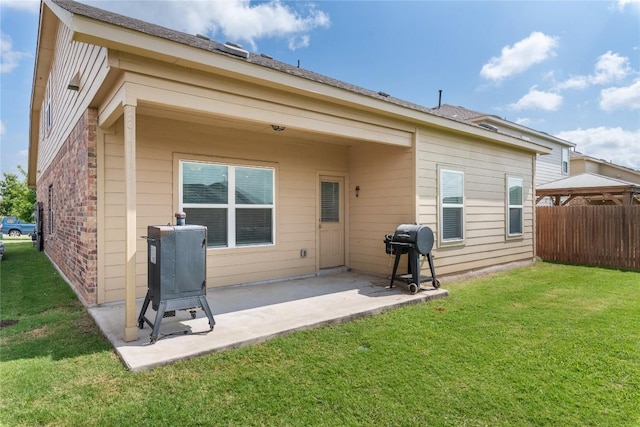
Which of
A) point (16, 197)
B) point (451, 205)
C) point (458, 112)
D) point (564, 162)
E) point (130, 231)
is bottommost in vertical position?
point (130, 231)

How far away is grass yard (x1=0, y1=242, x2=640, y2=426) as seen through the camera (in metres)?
2.29

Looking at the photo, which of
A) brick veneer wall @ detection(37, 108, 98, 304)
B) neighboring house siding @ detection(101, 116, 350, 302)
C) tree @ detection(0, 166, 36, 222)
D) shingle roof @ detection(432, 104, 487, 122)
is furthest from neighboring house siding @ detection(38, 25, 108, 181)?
tree @ detection(0, 166, 36, 222)

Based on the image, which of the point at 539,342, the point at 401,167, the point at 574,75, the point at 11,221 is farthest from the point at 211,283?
the point at 11,221

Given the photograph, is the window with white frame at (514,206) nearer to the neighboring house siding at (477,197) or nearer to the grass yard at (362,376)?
the neighboring house siding at (477,197)

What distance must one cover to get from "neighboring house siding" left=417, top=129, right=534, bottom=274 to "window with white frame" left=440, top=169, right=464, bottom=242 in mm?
133

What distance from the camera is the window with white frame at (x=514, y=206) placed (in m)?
8.29

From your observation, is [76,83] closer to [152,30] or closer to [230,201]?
[152,30]

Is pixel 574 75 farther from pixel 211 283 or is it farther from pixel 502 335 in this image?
pixel 211 283

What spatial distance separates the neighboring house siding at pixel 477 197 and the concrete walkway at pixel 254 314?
5.58ft

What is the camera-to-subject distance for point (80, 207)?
501 cm

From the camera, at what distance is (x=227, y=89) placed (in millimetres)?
4074

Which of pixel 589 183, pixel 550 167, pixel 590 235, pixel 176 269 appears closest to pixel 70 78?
pixel 176 269

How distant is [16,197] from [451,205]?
3483 centimetres

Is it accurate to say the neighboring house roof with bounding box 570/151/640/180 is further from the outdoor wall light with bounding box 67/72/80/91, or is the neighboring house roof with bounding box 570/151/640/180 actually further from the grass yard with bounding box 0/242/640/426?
the outdoor wall light with bounding box 67/72/80/91
